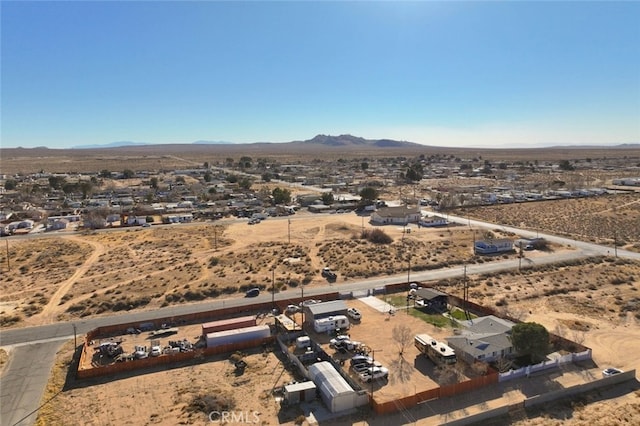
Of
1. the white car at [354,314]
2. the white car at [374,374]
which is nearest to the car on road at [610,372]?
the white car at [374,374]

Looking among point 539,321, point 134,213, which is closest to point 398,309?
point 539,321

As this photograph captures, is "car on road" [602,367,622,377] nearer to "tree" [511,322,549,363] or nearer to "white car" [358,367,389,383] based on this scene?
"tree" [511,322,549,363]

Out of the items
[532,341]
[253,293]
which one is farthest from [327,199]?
[532,341]

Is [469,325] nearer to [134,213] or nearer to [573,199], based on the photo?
[134,213]

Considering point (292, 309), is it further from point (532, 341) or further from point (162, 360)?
point (532, 341)

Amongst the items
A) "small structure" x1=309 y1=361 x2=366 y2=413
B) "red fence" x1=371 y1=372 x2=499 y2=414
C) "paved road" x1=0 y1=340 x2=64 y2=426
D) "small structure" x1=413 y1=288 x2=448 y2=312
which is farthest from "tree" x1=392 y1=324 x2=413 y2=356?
"paved road" x1=0 y1=340 x2=64 y2=426

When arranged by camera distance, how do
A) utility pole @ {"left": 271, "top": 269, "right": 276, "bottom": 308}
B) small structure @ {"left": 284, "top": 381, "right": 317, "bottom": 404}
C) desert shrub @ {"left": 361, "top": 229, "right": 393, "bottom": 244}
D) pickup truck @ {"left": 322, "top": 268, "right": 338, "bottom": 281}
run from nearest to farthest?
small structure @ {"left": 284, "top": 381, "right": 317, "bottom": 404} → utility pole @ {"left": 271, "top": 269, "right": 276, "bottom": 308} → pickup truck @ {"left": 322, "top": 268, "right": 338, "bottom": 281} → desert shrub @ {"left": 361, "top": 229, "right": 393, "bottom": 244}
